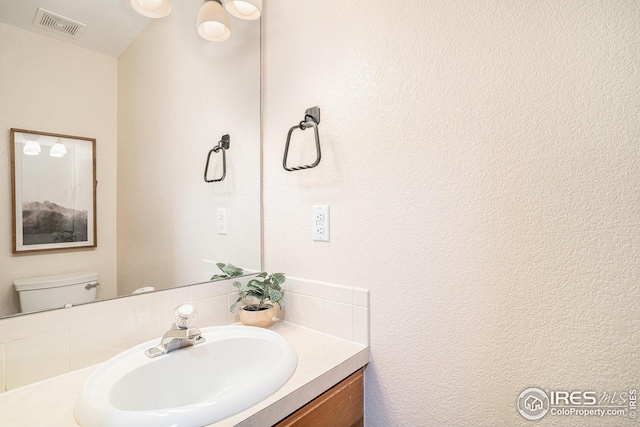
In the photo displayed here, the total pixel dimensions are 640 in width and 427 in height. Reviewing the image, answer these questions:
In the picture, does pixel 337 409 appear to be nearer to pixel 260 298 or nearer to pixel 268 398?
pixel 268 398

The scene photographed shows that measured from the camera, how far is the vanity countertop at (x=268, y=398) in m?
0.59

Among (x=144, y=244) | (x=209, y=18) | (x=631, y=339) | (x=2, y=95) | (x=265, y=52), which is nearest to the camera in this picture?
(x=631, y=339)

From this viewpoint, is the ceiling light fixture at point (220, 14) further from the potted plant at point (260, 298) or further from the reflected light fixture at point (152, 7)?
the potted plant at point (260, 298)

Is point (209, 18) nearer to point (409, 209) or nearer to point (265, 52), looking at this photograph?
point (265, 52)

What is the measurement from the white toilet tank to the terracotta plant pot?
0.45m

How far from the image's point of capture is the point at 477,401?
0.74m

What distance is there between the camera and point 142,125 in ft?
3.20

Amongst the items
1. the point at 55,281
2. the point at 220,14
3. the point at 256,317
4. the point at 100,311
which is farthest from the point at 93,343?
the point at 220,14

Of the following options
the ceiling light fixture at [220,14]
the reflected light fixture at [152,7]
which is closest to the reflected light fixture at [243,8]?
the ceiling light fixture at [220,14]

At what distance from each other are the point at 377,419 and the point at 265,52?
148cm

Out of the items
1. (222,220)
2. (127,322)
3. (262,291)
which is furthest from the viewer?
(222,220)

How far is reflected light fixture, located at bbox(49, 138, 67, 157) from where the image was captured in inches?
31.4

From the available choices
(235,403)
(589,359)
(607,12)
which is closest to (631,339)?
(589,359)

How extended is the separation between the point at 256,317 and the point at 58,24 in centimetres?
107
